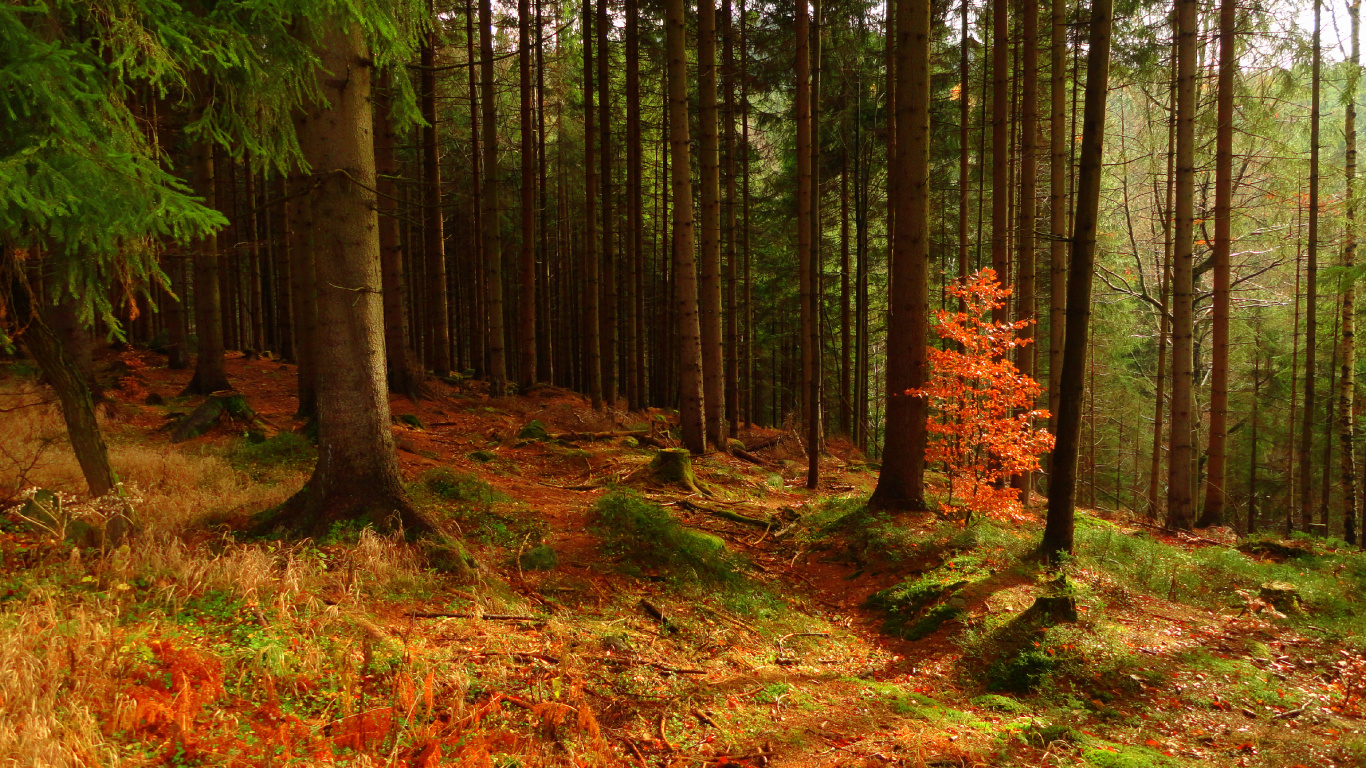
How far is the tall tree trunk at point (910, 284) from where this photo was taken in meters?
9.20

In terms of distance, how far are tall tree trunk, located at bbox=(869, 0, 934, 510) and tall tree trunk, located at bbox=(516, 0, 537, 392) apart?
384 inches

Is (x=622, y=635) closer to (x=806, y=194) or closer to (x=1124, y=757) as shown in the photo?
(x=1124, y=757)

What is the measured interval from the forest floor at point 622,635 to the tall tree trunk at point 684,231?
2960 mm

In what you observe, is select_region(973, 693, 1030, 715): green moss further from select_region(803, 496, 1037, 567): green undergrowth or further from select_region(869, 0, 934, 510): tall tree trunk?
select_region(869, 0, 934, 510): tall tree trunk

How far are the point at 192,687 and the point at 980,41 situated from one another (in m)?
22.4

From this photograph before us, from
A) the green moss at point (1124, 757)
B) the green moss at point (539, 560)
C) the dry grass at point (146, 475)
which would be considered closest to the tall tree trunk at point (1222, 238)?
the green moss at point (1124, 757)

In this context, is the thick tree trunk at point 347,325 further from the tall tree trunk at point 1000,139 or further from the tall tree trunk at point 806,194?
the tall tree trunk at point 1000,139

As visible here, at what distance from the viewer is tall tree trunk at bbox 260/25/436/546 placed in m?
6.09

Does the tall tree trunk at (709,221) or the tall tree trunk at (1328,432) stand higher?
the tall tree trunk at (709,221)

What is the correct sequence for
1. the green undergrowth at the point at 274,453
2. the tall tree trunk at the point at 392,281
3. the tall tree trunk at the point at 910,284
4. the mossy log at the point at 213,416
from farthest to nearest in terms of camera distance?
the tall tree trunk at the point at 392,281, the mossy log at the point at 213,416, the tall tree trunk at the point at 910,284, the green undergrowth at the point at 274,453

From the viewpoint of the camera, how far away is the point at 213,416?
1015 cm

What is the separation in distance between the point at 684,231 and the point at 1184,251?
28.2 ft

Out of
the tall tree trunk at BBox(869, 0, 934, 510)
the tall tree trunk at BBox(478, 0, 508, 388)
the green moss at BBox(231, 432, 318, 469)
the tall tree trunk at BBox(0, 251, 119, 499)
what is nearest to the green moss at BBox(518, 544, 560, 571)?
the tall tree trunk at BBox(0, 251, 119, 499)

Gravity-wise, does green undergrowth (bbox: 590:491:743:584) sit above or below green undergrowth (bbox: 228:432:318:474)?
below
